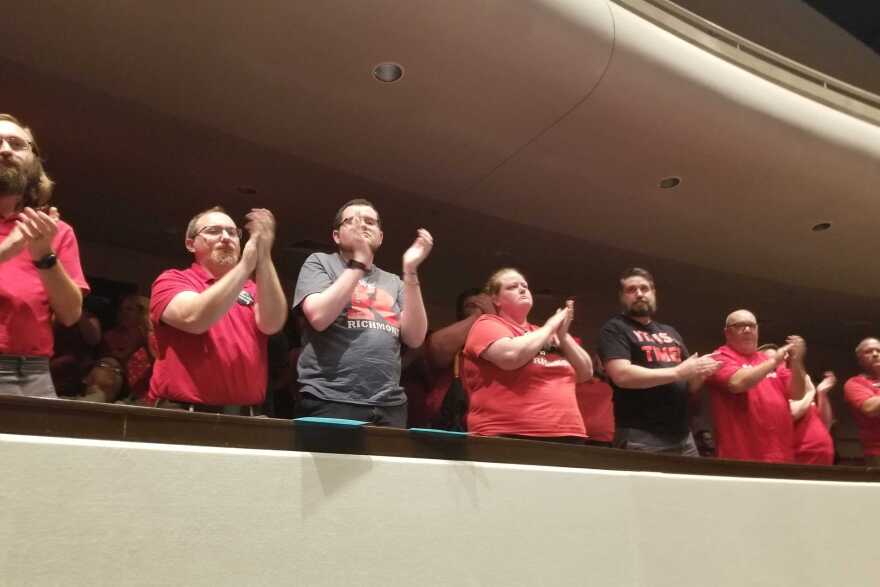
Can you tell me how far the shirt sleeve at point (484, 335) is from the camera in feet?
6.82

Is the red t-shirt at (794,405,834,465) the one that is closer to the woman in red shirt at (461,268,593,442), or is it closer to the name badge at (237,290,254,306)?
the woman in red shirt at (461,268,593,442)

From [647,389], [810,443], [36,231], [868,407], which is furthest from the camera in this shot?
[868,407]

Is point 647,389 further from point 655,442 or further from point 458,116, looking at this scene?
point 458,116

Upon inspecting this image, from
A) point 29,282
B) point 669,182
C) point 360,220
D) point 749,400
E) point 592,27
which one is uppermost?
point 592,27

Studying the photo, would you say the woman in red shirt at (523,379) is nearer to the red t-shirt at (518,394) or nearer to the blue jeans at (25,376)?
the red t-shirt at (518,394)

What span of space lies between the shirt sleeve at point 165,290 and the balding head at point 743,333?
2.07m

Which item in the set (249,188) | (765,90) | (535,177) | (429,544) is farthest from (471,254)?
(429,544)

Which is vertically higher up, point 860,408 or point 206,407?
point 860,408

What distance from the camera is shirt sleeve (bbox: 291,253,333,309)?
6.13ft

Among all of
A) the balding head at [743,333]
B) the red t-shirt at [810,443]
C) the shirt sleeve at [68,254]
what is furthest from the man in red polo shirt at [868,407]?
the shirt sleeve at [68,254]

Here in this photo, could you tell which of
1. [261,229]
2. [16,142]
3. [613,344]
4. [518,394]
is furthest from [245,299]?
[613,344]

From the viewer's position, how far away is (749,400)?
2.71 m

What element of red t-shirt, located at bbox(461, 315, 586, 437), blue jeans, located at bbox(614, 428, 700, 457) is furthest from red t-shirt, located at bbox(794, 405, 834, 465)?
red t-shirt, located at bbox(461, 315, 586, 437)

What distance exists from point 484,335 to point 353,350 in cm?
45
